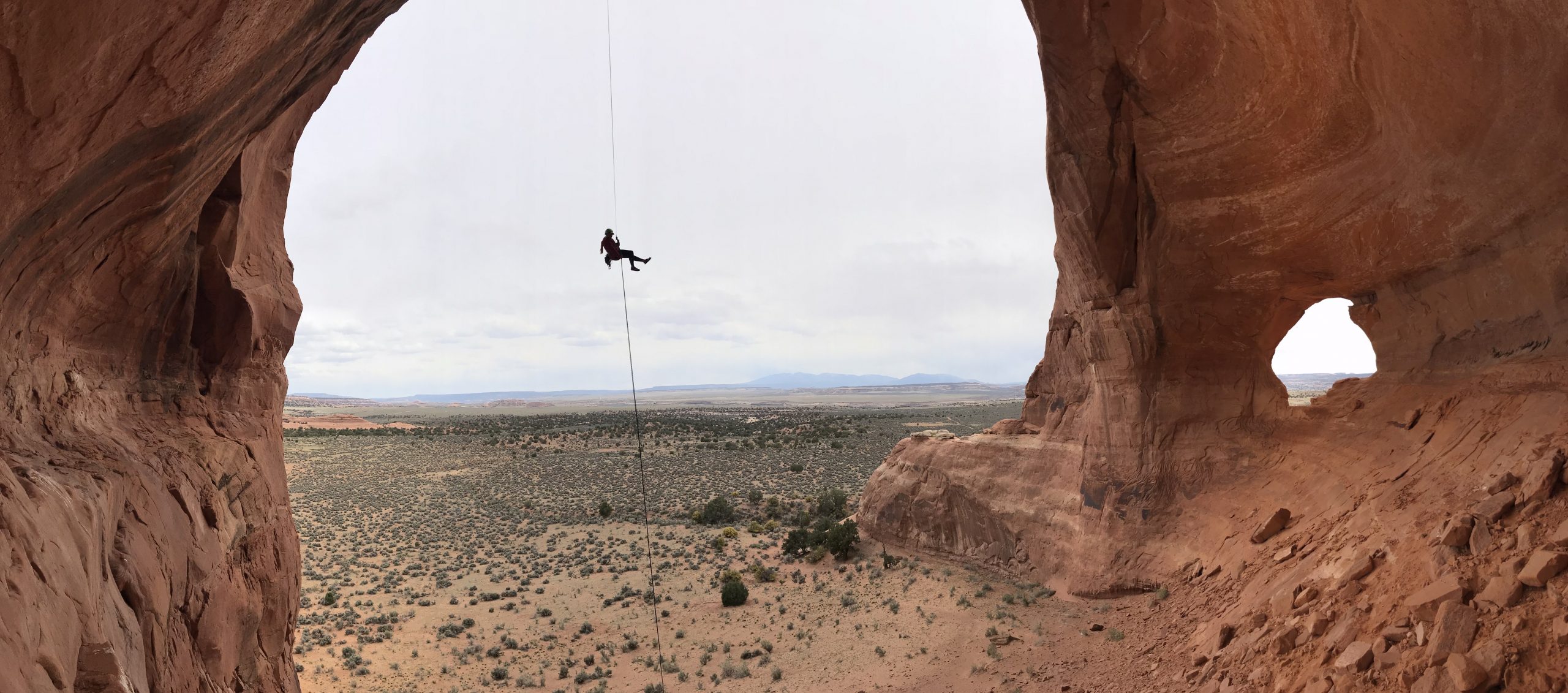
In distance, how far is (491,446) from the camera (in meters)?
60.9

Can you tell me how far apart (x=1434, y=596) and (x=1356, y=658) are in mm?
855

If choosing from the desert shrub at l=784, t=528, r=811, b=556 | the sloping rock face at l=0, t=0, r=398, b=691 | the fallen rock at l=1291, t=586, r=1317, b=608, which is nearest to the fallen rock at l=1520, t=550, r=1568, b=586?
the fallen rock at l=1291, t=586, r=1317, b=608

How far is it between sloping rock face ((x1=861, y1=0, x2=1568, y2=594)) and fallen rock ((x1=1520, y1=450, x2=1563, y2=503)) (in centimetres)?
69

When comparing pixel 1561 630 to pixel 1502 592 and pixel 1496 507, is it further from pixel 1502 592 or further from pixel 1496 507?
pixel 1496 507

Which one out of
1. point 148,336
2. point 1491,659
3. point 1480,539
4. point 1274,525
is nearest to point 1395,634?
point 1491,659

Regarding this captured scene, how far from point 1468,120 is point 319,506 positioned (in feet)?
137

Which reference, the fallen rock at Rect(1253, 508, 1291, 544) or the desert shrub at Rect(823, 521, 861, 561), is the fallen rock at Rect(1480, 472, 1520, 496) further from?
the desert shrub at Rect(823, 521, 861, 561)

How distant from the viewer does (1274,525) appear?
11.2m

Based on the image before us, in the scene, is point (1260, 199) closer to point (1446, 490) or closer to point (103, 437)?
point (1446, 490)

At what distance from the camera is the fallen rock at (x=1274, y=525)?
36.6ft

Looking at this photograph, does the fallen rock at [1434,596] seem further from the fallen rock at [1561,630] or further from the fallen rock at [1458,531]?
the fallen rock at [1561,630]

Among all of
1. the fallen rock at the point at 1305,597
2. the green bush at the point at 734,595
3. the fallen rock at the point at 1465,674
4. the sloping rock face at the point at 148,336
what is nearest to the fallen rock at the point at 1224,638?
the fallen rock at the point at 1305,597

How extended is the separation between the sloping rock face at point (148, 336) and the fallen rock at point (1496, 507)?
11.3 m

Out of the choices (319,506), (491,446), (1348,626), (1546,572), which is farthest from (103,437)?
(491,446)
